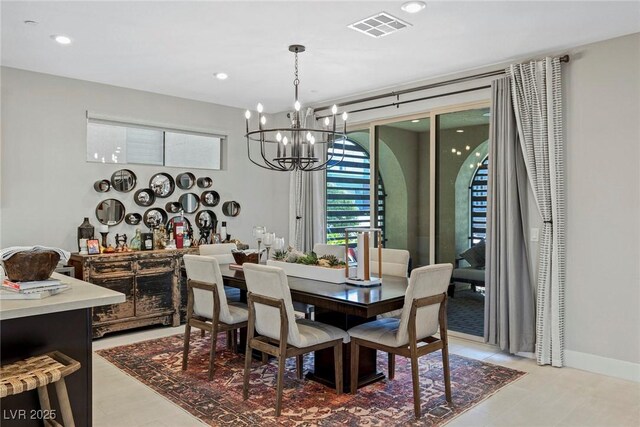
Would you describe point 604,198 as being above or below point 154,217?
Result: above

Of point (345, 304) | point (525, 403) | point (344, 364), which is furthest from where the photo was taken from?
point (344, 364)

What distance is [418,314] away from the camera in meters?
3.04

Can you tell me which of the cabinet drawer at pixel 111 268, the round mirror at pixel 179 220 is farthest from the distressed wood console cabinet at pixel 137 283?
the round mirror at pixel 179 220

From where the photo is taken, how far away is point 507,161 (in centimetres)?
419

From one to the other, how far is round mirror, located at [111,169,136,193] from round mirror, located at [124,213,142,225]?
28 cm

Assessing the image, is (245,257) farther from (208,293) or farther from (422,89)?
(422,89)

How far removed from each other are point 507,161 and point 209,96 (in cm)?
347

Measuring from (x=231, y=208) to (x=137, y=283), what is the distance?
1695mm

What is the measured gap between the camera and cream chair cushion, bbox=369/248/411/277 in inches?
159

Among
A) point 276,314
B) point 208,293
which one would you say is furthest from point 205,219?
point 276,314

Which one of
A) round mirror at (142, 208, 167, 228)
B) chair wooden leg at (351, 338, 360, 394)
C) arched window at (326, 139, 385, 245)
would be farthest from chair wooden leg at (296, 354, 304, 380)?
round mirror at (142, 208, 167, 228)

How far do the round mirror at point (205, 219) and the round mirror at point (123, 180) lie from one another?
898mm

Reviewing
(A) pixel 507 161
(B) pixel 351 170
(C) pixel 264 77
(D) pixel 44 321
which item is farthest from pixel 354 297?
(B) pixel 351 170

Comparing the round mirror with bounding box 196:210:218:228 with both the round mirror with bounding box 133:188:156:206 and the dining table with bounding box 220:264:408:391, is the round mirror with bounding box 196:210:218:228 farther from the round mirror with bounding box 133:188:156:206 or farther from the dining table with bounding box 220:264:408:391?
the dining table with bounding box 220:264:408:391
